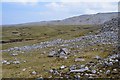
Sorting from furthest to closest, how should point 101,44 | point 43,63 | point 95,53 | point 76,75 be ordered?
point 101,44 → point 95,53 → point 43,63 → point 76,75

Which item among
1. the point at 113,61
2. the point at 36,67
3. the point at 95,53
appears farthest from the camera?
the point at 95,53

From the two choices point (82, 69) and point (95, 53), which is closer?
point (82, 69)

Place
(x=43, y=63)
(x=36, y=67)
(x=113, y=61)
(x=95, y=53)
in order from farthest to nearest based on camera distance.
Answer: (x=95, y=53) < (x=43, y=63) < (x=36, y=67) < (x=113, y=61)

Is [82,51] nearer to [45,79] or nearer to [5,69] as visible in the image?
[5,69]

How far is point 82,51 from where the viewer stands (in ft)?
113

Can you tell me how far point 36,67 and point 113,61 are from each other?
25.6 ft

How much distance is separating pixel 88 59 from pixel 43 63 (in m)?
4.83

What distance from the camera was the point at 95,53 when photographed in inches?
1276

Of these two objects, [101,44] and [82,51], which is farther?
[101,44]

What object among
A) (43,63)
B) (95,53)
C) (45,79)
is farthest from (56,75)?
(95,53)

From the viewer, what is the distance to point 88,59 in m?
29.0

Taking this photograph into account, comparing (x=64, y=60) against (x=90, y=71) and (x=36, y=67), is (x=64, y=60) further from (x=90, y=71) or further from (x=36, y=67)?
(x=90, y=71)

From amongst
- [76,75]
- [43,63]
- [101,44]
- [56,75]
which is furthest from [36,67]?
[101,44]

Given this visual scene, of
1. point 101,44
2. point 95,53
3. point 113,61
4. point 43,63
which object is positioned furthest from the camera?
point 101,44
